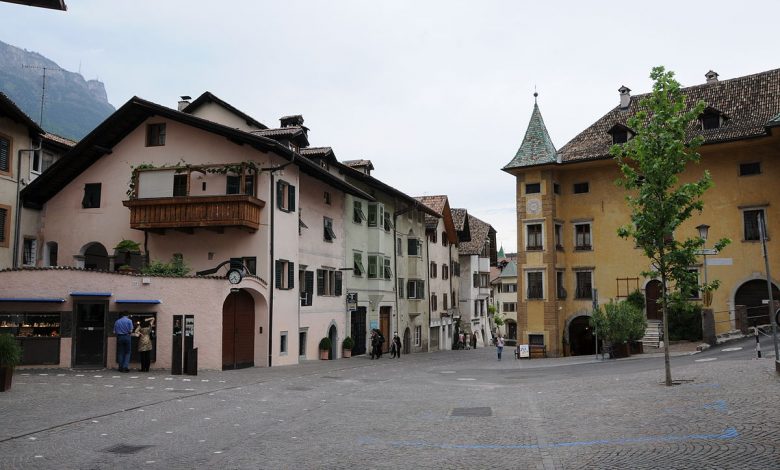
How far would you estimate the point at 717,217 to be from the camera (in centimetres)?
3878

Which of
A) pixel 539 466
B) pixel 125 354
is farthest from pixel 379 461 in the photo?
pixel 125 354

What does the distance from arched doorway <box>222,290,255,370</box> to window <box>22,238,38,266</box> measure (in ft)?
37.9

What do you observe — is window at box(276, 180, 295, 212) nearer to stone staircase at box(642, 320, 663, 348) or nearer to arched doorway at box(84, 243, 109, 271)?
arched doorway at box(84, 243, 109, 271)

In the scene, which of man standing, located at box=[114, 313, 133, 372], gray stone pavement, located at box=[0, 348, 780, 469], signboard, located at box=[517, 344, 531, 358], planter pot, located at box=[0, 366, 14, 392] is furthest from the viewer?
signboard, located at box=[517, 344, 531, 358]

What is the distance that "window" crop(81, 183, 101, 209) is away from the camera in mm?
32250

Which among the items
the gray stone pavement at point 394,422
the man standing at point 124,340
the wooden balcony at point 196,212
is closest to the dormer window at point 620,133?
the gray stone pavement at point 394,422

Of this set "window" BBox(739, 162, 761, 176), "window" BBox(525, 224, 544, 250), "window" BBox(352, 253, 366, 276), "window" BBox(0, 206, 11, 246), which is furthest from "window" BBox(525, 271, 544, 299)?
"window" BBox(0, 206, 11, 246)

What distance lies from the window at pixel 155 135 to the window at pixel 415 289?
77.3 feet

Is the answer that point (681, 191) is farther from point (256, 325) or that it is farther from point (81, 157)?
point (81, 157)

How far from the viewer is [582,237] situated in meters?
43.2

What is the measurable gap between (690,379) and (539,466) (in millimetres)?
10736

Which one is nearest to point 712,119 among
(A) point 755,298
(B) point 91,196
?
(A) point 755,298

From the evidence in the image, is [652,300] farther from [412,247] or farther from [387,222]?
[412,247]

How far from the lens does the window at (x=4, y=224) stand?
30891mm
